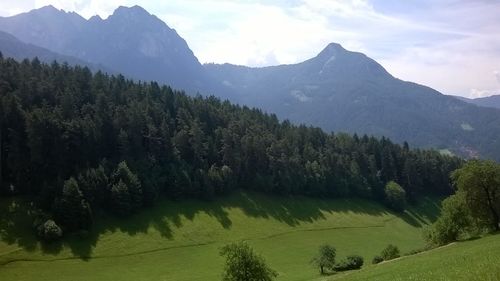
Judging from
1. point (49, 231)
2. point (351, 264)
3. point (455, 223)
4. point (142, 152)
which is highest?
point (455, 223)

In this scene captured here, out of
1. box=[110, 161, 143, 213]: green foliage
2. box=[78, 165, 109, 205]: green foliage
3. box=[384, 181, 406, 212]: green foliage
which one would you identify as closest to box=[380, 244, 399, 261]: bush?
box=[110, 161, 143, 213]: green foliage

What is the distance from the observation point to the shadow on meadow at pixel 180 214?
8956 cm

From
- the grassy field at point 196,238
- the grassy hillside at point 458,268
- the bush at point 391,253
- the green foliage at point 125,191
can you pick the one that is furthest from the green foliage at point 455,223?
the green foliage at point 125,191

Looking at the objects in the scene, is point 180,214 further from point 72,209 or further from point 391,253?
point 391,253

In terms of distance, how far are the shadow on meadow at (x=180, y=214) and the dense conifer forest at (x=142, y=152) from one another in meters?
3.13

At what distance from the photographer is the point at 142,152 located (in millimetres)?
131625

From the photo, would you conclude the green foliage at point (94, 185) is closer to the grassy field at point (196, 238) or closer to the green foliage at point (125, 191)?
the green foliage at point (125, 191)

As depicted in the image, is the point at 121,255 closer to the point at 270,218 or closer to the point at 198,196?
the point at 198,196

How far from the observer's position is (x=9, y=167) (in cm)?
10631

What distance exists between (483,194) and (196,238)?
2342 inches

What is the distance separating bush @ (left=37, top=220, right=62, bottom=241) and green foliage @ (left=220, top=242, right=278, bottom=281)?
43.0m

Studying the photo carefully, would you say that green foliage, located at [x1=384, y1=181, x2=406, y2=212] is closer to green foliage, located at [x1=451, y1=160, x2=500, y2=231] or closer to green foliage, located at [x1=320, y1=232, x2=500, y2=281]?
green foliage, located at [x1=451, y1=160, x2=500, y2=231]

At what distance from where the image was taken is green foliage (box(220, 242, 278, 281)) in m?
62.8

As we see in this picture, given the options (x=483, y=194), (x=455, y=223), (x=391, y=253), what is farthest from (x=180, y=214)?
(x=483, y=194)
